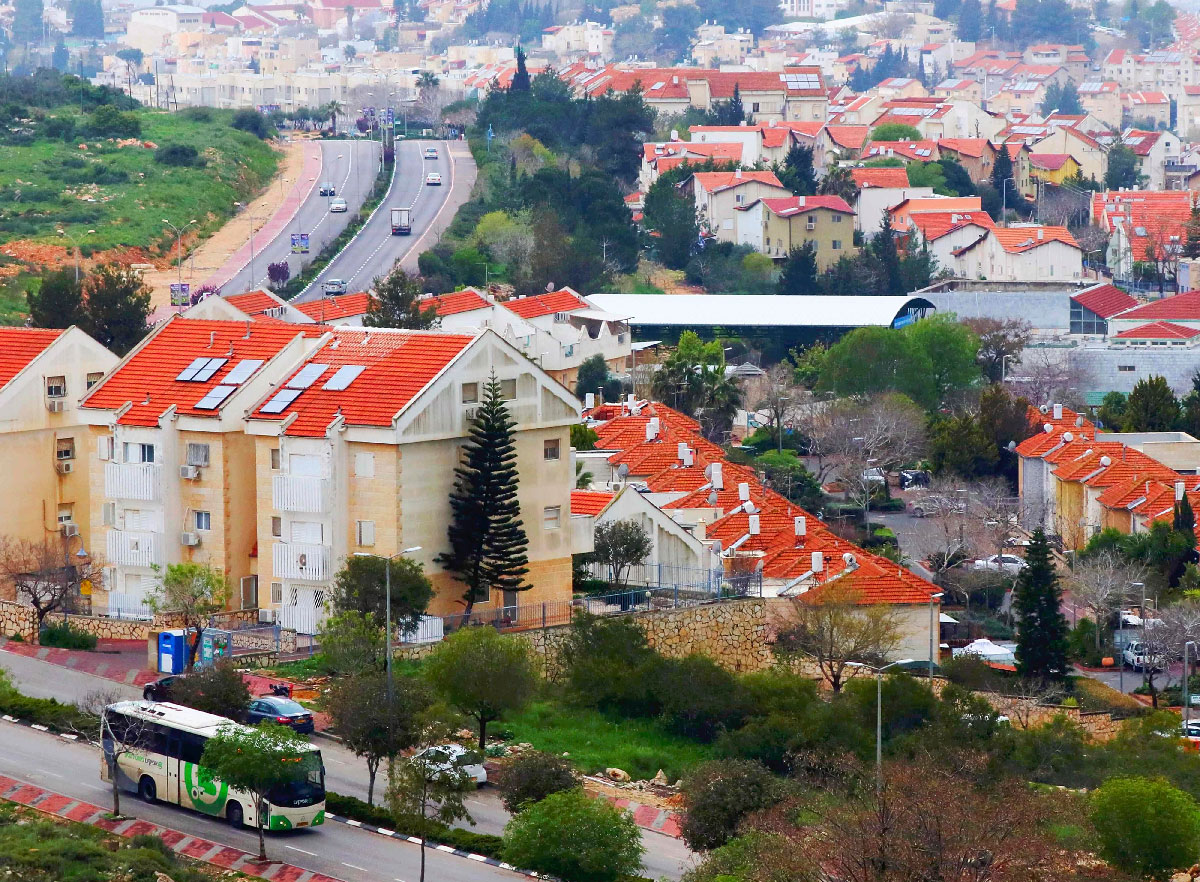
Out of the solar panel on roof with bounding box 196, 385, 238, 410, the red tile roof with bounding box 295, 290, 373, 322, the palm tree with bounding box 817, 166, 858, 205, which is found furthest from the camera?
the palm tree with bounding box 817, 166, 858, 205

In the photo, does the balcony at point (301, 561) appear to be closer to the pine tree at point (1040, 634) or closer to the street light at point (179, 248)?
the pine tree at point (1040, 634)

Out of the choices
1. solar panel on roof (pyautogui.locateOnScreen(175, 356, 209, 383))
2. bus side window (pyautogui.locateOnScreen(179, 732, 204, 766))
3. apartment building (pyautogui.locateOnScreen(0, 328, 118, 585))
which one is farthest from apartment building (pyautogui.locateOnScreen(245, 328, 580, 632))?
bus side window (pyautogui.locateOnScreen(179, 732, 204, 766))

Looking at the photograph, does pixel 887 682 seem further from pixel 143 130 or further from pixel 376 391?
pixel 143 130

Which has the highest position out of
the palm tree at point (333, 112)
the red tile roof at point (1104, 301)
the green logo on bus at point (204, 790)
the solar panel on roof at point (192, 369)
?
the palm tree at point (333, 112)

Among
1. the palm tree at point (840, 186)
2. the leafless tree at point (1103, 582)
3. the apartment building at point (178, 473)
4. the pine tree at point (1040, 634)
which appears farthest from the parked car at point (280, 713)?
the palm tree at point (840, 186)

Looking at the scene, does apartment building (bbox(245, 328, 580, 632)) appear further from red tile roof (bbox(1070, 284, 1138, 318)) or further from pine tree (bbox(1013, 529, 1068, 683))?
red tile roof (bbox(1070, 284, 1138, 318))

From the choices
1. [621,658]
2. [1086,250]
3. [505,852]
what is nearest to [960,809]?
[505,852]
